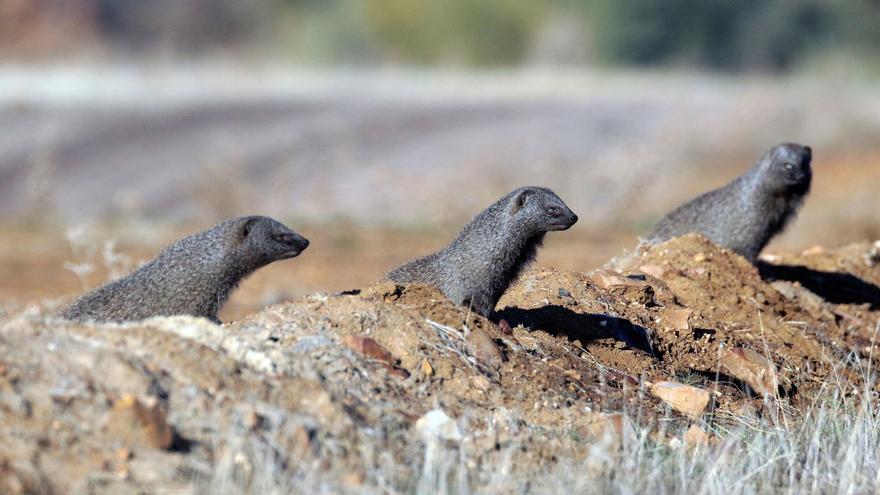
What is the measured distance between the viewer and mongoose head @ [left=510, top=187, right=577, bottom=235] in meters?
5.46

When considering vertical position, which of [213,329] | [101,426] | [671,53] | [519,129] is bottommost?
[101,426]

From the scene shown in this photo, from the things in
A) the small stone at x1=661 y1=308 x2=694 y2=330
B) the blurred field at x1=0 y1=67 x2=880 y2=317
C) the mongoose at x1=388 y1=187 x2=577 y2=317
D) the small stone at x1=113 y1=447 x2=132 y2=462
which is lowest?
the small stone at x1=113 y1=447 x2=132 y2=462

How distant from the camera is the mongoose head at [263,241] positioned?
5645 mm

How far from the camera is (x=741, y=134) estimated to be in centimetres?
1972

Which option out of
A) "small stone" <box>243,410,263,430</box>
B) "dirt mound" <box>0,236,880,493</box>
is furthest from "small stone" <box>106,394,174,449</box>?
"small stone" <box>243,410,263,430</box>

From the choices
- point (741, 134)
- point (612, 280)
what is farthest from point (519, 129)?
point (612, 280)

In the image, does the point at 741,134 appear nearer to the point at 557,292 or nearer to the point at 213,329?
the point at 557,292

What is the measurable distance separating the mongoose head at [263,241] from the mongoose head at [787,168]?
3.38 meters

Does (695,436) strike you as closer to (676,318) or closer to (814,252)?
(676,318)

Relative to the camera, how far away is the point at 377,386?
4.32 m

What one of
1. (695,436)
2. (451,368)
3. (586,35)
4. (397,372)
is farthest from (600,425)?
(586,35)

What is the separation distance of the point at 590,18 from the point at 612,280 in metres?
26.7

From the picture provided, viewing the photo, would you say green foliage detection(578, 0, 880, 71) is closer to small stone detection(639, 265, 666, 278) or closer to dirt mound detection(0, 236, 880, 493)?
small stone detection(639, 265, 666, 278)

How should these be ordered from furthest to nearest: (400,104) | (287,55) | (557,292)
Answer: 1. (287,55)
2. (400,104)
3. (557,292)
